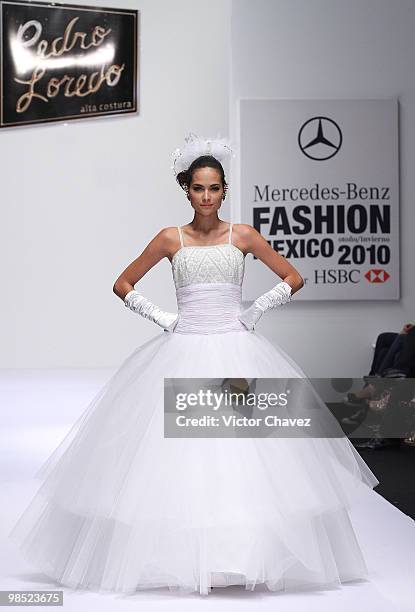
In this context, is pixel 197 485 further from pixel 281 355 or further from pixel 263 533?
pixel 281 355

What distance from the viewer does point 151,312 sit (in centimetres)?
375

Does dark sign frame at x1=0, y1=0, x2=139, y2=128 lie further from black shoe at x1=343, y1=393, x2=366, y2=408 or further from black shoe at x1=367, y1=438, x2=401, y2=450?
black shoe at x1=367, y1=438, x2=401, y2=450

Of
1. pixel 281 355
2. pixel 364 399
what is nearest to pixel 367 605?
pixel 281 355

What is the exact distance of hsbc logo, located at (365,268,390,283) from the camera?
9.72 meters

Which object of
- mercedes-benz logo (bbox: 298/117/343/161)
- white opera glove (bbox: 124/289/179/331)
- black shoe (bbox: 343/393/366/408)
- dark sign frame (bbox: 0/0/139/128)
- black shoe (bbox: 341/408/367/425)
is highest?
dark sign frame (bbox: 0/0/139/128)

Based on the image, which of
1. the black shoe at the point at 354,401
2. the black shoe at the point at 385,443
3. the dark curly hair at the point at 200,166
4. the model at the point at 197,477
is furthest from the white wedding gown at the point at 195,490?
the black shoe at the point at 354,401

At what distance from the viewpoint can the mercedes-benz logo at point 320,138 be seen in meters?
9.70

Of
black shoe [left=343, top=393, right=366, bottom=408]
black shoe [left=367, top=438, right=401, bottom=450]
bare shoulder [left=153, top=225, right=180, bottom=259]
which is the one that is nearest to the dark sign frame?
black shoe [left=343, top=393, right=366, bottom=408]

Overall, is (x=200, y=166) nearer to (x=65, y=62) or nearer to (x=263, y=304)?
(x=263, y=304)

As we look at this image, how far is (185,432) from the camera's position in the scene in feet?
11.3

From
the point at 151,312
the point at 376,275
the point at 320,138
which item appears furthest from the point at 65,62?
the point at 151,312

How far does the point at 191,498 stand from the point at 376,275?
6.61 meters

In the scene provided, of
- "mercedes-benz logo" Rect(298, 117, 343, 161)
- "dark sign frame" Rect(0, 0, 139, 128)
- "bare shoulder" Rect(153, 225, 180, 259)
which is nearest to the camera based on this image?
Answer: "bare shoulder" Rect(153, 225, 180, 259)

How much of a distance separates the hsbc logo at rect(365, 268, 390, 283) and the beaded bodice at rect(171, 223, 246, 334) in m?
6.06
